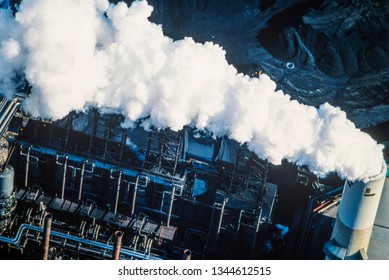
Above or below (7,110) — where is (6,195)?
below

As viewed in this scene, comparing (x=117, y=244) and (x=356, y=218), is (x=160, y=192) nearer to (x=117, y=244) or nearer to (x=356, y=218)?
(x=117, y=244)

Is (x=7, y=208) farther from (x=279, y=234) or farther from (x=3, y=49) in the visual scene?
(x=279, y=234)

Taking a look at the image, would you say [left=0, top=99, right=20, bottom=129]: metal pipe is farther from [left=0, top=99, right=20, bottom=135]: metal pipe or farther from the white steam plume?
the white steam plume

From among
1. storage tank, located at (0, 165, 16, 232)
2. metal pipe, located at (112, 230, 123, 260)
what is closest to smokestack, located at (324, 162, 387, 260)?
metal pipe, located at (112, 230, 123, 260)

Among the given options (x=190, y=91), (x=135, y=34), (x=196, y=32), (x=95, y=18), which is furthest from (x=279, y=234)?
(x=95, y=18)

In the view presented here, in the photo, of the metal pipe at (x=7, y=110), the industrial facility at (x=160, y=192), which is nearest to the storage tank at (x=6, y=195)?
the industrial facility at (x=160, y=192)

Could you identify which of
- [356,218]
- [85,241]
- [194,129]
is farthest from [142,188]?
[356,218]
